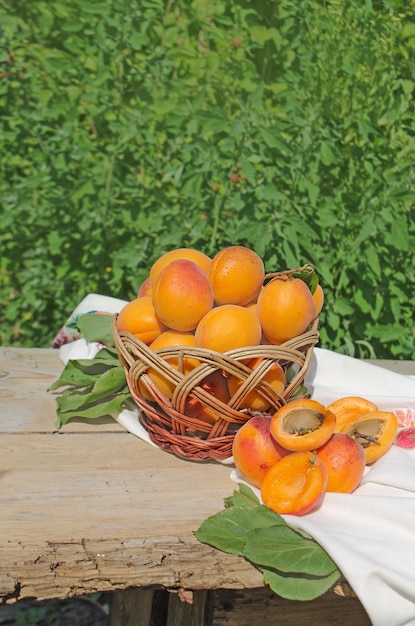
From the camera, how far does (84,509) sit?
1251 millimetres

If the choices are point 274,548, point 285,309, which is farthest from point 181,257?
point 274,548

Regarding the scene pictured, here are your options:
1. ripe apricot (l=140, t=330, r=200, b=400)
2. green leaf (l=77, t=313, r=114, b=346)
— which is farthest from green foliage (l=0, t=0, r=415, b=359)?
ripe apricot (l=140, t=330, r=200, b=400)

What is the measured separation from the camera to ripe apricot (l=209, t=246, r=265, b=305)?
1.42 metres

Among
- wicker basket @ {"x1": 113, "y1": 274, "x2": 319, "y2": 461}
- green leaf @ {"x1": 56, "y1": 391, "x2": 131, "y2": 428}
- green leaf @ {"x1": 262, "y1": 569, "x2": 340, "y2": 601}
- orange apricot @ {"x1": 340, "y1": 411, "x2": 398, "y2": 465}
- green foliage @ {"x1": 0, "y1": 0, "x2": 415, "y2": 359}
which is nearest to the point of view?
green leaf @ {"x1": 262, "y1": 569, "x2": 340, "y2": 601}

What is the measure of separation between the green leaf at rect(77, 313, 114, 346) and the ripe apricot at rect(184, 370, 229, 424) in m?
0.45

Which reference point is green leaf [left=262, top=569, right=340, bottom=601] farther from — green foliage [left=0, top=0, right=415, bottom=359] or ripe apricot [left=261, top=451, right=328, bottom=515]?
green foliage [left=0, top=0, right=415, bottom=359]

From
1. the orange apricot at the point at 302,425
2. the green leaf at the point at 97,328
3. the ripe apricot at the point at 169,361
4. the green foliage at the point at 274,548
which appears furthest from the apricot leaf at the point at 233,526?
the green leaf at the point at 97,328

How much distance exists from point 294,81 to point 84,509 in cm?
153

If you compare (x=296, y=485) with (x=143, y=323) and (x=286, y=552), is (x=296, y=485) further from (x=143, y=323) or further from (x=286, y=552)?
(x=143, y=323)

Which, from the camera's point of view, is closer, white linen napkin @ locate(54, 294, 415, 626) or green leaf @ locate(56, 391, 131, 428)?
white linen napkin @ locate(54, 294, 415, 626)

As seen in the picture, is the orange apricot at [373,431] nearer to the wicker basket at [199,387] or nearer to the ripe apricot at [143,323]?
the wicker basket at [199,387]

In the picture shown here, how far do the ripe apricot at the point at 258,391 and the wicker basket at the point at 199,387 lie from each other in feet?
0.05

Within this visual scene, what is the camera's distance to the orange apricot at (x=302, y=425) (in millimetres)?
1272

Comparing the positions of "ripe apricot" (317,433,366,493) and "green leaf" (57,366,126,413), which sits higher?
"ripe apricot" (317,433,366,493)
